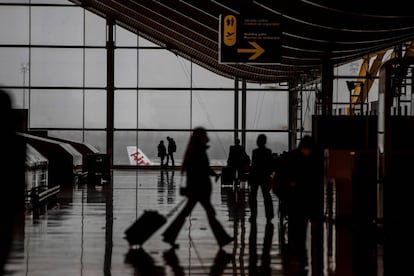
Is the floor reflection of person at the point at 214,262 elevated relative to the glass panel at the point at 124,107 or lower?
lower

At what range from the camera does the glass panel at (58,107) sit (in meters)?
39.5

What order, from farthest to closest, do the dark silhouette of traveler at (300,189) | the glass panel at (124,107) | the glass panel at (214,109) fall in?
the glass panel at (214,109)
the glass panel at (124,107)
the dark silhouette of traveler at (300,189)

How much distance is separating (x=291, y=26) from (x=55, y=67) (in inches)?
788

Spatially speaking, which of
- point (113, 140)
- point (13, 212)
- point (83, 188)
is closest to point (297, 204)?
point (13, 212)

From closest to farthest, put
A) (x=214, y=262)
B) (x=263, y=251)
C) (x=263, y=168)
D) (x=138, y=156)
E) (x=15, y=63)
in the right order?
(x=214, y=262)
(x=263, y=251)
(x=263, y=168)
(x=15, y=63)
(x=138, y=156)

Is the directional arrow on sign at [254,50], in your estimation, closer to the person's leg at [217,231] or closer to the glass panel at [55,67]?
the person's leg at [217,231]

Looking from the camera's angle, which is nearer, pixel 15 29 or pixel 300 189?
pixel 300 189

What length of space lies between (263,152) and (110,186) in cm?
1320

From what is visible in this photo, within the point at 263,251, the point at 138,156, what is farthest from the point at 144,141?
the point at 263,251

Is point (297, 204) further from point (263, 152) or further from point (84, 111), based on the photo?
point (84, 111)

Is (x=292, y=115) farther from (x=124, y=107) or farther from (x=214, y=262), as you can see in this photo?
(x=214, y=262)

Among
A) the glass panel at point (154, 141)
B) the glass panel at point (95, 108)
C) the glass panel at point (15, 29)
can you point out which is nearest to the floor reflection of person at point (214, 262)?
the glass panel at point (154, 141)

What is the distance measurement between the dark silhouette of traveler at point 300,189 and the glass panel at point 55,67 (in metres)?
29.7

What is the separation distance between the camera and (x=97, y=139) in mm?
41031
